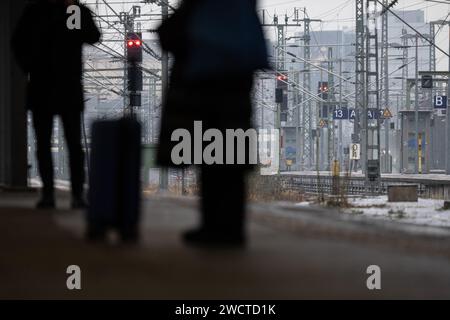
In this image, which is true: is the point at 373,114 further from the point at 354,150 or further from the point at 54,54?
the point at 54,54

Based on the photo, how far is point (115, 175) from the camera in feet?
3.48

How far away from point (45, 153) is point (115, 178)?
770 mm

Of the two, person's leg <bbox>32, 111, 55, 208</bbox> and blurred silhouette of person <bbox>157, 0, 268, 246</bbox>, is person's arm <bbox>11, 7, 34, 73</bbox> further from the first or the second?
blurred silhouette of person <bbox>157, 0, 268, 246</bbox>

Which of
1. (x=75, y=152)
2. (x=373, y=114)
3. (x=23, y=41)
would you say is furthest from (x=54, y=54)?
(x=373, y=114)

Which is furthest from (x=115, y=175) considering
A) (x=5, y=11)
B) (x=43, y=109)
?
(x=5, y=11)

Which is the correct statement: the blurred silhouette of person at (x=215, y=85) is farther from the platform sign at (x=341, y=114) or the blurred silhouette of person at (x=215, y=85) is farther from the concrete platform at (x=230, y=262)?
the platform sign at (x=341, y=114)

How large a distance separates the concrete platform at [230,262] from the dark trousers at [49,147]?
0.17 m

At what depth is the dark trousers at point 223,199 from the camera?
3.48ft

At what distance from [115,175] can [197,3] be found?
0.21 metres

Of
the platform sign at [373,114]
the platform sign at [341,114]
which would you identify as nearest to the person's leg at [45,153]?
the platform sign at [373,114]

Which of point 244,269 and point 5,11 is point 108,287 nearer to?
point 244,269

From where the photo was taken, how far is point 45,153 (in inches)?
70.8

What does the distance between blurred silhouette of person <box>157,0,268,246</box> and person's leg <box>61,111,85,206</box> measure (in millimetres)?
471

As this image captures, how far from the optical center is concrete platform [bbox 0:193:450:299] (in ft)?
3.18
